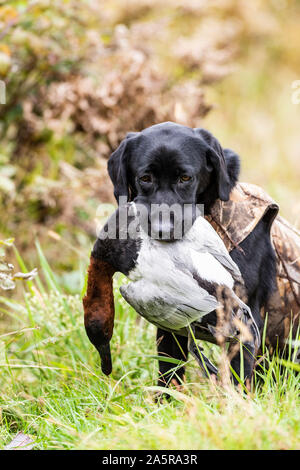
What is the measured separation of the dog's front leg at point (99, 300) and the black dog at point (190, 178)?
0.33 metres

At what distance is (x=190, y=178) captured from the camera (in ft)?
8.74

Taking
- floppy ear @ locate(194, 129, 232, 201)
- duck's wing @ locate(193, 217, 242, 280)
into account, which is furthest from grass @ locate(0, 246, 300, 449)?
floppy ear @ locate(194, 129, 232, 201)

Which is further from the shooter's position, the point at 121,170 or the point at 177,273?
the point at 121,170

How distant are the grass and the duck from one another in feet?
0.89

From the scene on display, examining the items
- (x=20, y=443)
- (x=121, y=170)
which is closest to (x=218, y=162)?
(x=121, y=170)

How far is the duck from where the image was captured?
231 centimetres

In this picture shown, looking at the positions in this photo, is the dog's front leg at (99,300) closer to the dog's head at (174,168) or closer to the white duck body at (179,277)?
the white duck body at (179,277)

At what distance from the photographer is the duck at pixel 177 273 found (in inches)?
91.0

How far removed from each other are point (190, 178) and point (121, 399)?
1.06 meters

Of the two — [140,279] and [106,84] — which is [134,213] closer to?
[140,279]

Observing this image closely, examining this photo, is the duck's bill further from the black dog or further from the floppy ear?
the floppy ear

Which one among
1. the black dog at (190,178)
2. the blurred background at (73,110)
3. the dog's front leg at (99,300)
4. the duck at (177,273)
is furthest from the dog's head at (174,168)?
the blurred background at (73,110)

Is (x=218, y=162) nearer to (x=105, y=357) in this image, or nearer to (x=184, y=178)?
(x=184, y=178)

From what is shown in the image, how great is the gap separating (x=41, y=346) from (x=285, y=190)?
4055 mm
